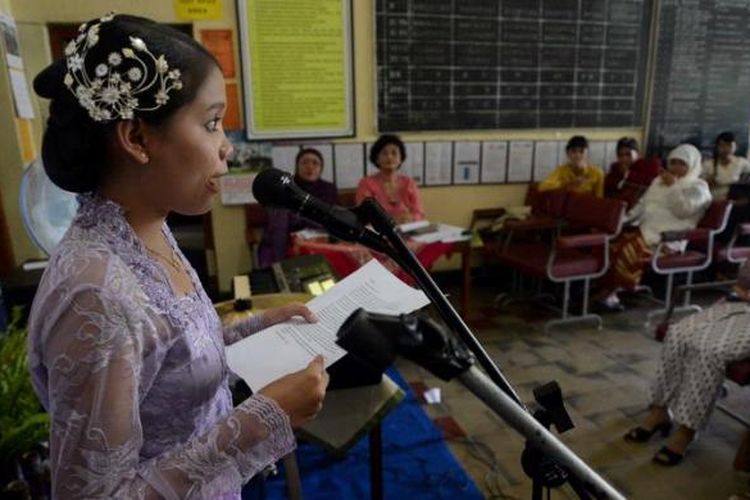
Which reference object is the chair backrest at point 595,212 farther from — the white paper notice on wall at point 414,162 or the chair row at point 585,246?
the white paper notice on wall at point 414,162

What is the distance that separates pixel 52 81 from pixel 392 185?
2746 millimetres

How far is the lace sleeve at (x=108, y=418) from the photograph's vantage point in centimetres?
47

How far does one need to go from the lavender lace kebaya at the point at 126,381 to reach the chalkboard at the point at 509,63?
3254mm

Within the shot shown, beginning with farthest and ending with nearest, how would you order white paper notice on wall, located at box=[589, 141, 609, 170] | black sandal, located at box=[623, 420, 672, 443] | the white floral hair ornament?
white paper notice on wall, located at box=[589, 141, 609, 170]
black sandal, located at box=[623, 420, 672, 443]
the white floral hair ornament

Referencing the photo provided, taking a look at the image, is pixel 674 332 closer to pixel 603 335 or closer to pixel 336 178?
pixel 603 335

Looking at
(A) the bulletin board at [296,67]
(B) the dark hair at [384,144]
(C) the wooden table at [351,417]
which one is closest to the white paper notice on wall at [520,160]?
(B) the dark hair at [384,144]

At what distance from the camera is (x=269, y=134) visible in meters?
3.46

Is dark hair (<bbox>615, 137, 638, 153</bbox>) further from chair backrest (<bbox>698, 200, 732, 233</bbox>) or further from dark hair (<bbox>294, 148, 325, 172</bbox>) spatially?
dark hair (<bbox>294, 148, 325, 172</bbox>)

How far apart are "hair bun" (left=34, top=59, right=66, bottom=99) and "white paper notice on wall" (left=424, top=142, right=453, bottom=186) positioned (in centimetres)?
335

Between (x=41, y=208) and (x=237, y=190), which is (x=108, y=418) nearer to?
(x=41, y=208)

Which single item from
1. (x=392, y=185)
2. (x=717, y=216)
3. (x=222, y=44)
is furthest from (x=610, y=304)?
(x=222, y=44)

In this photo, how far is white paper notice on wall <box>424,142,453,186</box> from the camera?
380 cm

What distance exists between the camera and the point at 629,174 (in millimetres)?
3973

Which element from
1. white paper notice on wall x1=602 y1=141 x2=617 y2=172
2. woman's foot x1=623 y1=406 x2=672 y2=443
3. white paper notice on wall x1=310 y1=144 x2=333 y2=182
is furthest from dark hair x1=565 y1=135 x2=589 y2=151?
woman's foot x1=623 y1=406 x2=672 y2=443
